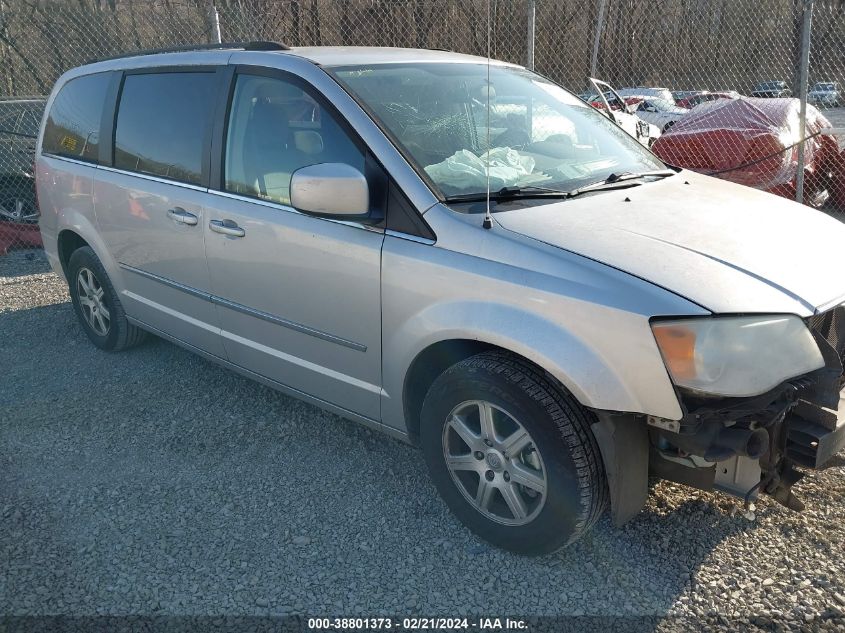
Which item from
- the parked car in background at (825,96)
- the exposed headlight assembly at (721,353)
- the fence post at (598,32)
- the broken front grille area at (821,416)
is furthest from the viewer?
the parked car in background at (825,96)

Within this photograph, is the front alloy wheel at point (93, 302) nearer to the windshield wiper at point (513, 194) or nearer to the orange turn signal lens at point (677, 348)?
the windshield wiper at point (513, 194)

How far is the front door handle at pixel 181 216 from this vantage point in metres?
3.73

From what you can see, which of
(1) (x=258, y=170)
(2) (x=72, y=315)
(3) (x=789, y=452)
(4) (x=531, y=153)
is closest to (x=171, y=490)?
(1) (x=258, y=170)

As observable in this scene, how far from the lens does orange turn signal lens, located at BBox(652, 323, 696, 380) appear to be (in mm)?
2309

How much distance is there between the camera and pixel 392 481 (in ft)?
11.3

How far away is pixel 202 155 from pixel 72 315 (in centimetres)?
284

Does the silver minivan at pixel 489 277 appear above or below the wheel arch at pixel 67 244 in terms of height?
above

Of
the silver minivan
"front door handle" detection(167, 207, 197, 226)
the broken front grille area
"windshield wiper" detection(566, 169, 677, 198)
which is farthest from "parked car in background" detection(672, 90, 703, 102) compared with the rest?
the broken front grille area

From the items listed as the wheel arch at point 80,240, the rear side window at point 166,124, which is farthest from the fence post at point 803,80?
the wheel arch at point 80,240

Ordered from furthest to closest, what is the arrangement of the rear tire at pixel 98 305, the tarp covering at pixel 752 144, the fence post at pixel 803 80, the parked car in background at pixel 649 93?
the parked car in background at pixel 649 93, the tarp covering at pixel 752 144, the fence post at pixel 803 80, the rear tire at pixel 98 305

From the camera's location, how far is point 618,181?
3.34 metres

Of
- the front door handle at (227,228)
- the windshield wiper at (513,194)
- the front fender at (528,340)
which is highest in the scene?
the windshield wiper at (513,194)

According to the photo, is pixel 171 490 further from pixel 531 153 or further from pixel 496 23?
pixel 496 23

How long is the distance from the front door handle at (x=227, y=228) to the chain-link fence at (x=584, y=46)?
4.43 m
